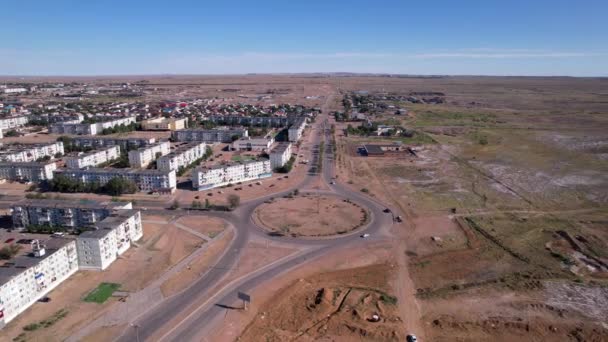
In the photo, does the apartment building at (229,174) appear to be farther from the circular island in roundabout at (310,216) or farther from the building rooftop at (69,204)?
the building rooftop at (69,204)

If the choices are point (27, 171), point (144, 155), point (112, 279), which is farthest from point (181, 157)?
point (112, 279)

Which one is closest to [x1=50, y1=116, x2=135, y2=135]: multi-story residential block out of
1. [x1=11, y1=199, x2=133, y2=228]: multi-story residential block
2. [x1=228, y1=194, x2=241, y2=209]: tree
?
[x1=11, y1=199, x2=133, y2=228]: multi-story residential block

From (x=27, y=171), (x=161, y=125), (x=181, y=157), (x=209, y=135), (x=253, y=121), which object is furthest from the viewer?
(x=253, y=121)

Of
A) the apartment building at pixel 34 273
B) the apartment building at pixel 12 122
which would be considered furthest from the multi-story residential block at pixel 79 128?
the apartment building at pixel 34 273

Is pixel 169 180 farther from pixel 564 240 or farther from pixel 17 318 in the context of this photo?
pixel 564 240

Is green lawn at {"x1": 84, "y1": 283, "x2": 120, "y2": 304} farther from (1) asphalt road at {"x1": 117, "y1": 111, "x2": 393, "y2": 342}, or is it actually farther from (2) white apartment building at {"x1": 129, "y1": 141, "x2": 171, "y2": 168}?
(2) white apartment building at {"x1": 129, "y1": 141, "x2": 171, "y2": 168}

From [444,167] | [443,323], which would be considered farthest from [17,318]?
[444,167]

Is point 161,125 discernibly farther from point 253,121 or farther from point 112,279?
point 112,279
